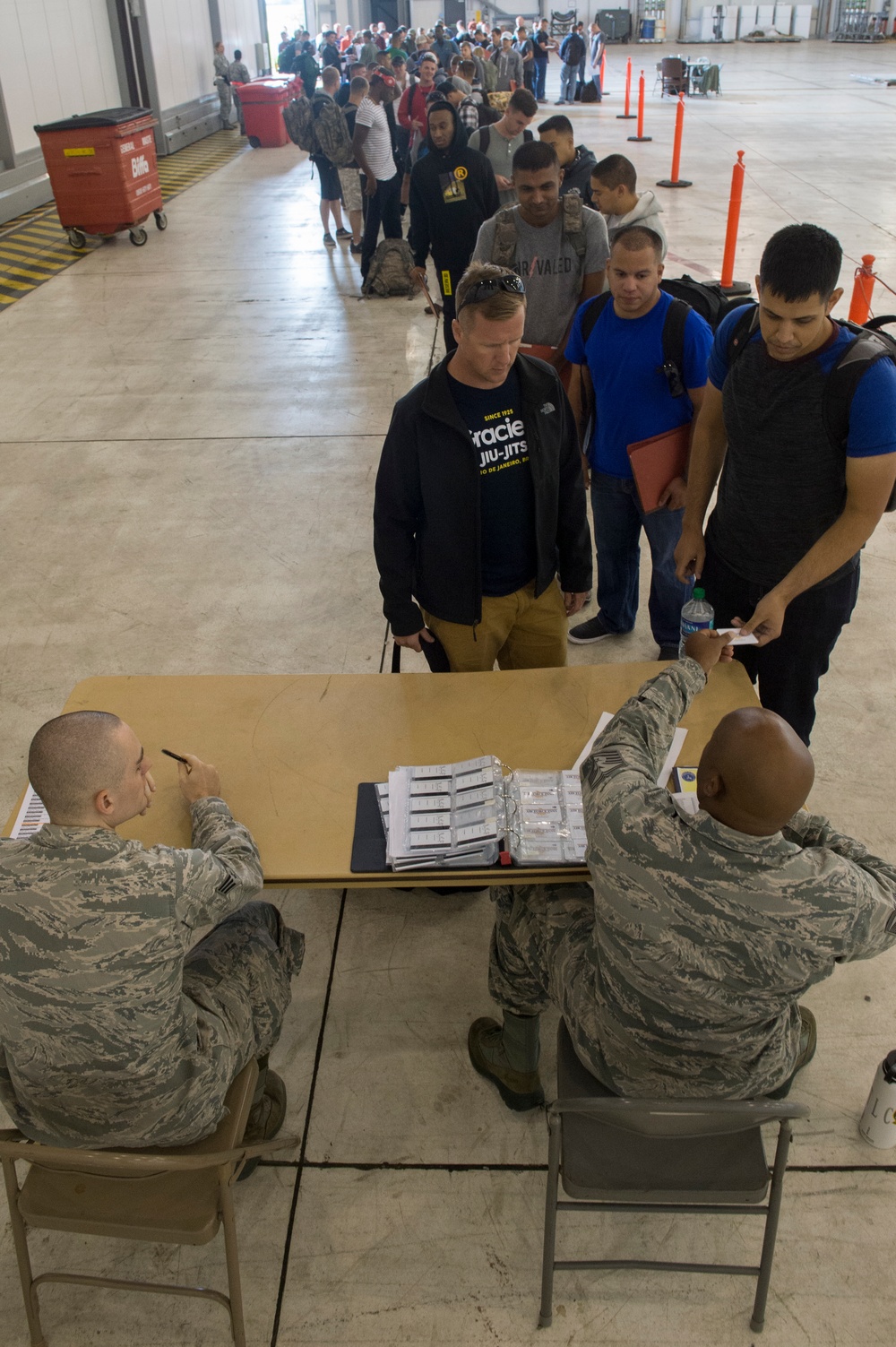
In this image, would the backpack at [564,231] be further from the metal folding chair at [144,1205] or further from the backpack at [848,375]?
the metal folding chair at [144,1205]

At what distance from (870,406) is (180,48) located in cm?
1969

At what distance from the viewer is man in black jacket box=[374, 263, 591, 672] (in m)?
2.77

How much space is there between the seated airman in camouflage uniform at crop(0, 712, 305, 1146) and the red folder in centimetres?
233

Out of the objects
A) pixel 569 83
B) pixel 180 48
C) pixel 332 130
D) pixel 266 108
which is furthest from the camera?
pixel 569 83

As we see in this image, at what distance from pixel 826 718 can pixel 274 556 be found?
3.07 m

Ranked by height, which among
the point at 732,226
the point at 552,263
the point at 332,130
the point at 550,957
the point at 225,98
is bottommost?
the point at 550,957

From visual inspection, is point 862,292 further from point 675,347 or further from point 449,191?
point 675,347

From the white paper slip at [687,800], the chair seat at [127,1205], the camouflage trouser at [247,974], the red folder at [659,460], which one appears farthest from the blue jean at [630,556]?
the chair seat at [127,1205]

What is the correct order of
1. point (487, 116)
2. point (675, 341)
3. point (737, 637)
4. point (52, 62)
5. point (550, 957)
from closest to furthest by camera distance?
1. point (550, 957)
2. point (737, 637)
3. point (675, 341)
4. point (487, 116)
5. point (52, 62)

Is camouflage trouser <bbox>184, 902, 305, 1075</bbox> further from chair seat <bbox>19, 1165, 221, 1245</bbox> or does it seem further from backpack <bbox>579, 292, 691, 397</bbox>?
backpack <bbox>579, 292, 691, 397</bbox>

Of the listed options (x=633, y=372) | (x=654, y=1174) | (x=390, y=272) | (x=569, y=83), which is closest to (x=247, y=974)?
(x=654, y=1174)

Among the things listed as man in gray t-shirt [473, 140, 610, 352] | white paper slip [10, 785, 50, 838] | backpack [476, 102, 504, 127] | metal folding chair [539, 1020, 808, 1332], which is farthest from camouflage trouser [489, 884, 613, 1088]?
backpack [476, 102, 504, 127]

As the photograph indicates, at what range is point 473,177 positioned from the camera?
653 cm

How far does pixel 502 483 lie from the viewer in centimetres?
295
